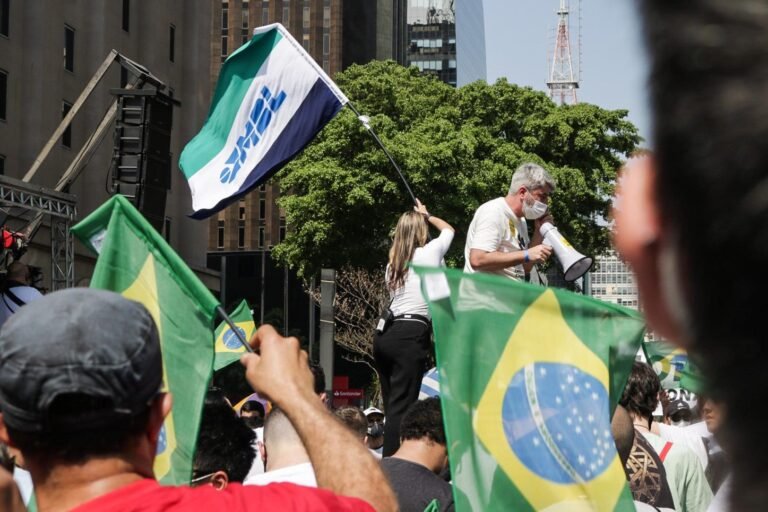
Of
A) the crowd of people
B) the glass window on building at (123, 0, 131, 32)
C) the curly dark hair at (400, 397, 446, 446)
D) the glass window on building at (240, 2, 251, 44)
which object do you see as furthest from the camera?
the glass window on building at (240, 2, 251, 44)

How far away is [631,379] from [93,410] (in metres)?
4.33

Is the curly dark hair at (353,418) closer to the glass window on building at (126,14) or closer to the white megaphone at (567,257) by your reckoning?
the white megaphone at (567,257)

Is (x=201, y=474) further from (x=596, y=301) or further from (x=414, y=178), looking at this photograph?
(x=414, y=178)

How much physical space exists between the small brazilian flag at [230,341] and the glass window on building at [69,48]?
2297cm

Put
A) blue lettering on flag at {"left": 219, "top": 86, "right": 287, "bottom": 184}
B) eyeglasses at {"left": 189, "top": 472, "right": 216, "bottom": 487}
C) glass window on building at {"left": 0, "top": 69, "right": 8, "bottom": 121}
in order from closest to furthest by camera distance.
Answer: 1. eyeglasses at {"left": 189, "top": 472, "right": 216, "bottom": 487}
2. blue lettering on flag at {"left": 219, "top": 86, "right": 287, "bottom": 184}
3. glass window on building at {"left": 0, "top": 69, "right": 8, "bottom": 121}

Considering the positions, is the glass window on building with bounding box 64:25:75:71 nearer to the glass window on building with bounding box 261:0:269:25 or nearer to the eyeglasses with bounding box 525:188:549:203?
the eyeglasses with bounding box 525:188:549:203

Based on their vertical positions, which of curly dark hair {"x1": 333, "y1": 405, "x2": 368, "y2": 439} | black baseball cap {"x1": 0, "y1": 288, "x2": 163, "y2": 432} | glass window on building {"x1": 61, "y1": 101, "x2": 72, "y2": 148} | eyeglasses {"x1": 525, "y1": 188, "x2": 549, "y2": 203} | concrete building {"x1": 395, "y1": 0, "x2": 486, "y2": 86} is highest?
concrete building {"x1": 395, "y1": 0, "x2": 486, "y2": 86}

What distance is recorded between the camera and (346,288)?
148 feet

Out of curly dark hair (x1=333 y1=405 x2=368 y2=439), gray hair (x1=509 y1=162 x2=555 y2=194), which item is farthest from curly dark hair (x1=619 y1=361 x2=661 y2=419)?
curly dark hair (x1=333 y1=405 x2=368 y2=439)

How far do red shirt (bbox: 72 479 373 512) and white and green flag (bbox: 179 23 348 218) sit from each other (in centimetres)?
532

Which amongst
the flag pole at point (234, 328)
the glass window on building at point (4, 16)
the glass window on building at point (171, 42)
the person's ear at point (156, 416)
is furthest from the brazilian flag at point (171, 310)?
the glass window on building at point (171, 42)

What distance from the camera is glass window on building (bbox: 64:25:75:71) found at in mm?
35281

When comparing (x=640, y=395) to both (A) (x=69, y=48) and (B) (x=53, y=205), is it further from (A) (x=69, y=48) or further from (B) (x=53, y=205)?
(A) (x=69, y=48)

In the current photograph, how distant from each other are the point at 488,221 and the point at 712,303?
6349mm
